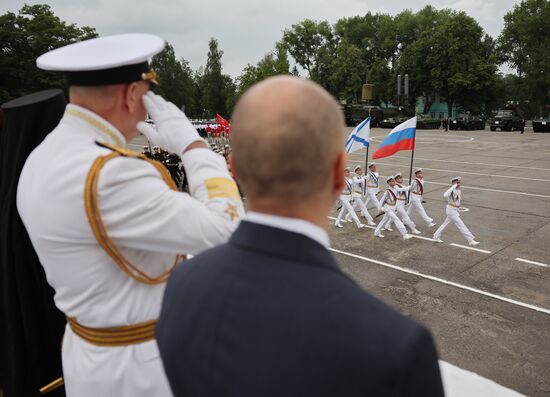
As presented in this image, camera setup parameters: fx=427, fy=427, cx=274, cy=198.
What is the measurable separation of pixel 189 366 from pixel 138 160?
762mm

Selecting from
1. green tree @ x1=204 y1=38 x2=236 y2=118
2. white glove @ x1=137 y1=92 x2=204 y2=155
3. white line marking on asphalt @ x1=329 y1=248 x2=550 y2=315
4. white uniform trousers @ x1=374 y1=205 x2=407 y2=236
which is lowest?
white line marking on asphalt @ x1=329 y1=248 x2=550 y2=315

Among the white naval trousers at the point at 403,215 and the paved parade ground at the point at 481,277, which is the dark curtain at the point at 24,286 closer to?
the paved parade ground at the point at 481,277

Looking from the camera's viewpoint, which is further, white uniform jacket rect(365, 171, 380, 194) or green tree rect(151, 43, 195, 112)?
green tree rect(151, 43, 195, 112)

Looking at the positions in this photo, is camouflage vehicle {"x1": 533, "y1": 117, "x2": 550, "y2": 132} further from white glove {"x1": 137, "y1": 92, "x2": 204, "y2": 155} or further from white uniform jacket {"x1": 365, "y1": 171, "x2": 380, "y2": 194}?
white glove {"x1": 137, "y1": 92, "x2": 204, "y2": 155}

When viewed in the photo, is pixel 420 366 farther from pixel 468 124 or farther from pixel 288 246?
pixel 468 124

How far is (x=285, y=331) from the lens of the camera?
0.91 m

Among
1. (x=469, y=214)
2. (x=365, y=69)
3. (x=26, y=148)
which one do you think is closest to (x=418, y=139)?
(x=469, y=214)

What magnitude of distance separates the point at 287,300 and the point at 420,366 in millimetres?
296

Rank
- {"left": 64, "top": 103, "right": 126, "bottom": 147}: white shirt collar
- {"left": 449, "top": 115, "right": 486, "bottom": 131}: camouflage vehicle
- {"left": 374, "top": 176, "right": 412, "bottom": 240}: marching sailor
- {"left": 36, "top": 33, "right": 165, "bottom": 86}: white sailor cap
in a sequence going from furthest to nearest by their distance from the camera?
1. {"left": 449, "top": 115, "right": 486, "bottom": 131}: camouflage vehicle
2. {"left": 374, "top": 176, "right": 412, "bottom": 240}: marching sailor
3. {"left": 64, "top": 103, "right": 126, "bottom": 147}: white shirt collar
4. {"left": 36, "top": 33, "right": 165, "bottom": 86}: white sailor cap

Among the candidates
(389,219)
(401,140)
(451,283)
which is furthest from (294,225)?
(401,140)

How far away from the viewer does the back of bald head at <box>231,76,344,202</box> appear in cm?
92

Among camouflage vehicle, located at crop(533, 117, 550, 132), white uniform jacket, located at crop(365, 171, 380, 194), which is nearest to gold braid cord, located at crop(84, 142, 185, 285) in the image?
white uniform jacket, located at crop(365, 171, 380, 194)

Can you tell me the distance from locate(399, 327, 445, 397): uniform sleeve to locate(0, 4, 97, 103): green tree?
4313cm

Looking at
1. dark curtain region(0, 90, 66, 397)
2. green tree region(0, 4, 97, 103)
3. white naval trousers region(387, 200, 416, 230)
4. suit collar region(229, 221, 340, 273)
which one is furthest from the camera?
green tree region(0, 4, 97, 103)
